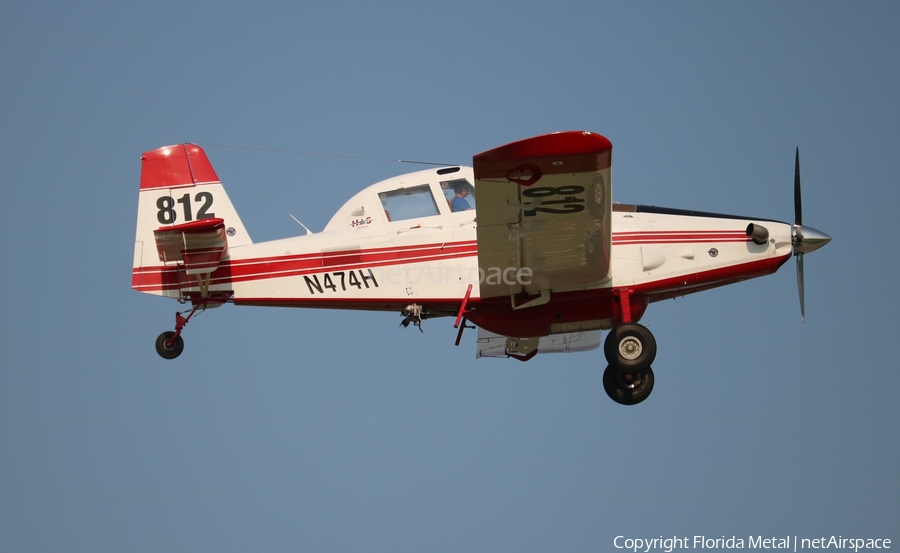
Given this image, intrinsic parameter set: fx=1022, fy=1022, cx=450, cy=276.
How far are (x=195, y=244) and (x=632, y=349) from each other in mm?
5161

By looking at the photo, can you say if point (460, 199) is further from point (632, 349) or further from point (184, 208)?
point (184, 208)

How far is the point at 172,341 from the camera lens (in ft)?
39.9

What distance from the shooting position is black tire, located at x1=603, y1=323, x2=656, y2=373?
460 inches

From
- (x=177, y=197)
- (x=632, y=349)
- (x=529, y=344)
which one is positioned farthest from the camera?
(x=529, y=344)

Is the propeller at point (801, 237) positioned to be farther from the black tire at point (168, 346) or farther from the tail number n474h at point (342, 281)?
the black tire at point (168, 346)

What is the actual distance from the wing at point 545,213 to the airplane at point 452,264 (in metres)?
0.04

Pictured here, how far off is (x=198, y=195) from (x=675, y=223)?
5782 millimetres

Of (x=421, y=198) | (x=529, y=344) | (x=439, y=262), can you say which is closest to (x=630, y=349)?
(x=529, y=344)

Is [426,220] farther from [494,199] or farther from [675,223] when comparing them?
[675,223]

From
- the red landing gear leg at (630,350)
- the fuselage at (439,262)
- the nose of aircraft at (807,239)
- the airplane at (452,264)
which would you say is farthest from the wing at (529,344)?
the nose of aircraft at (807,239)

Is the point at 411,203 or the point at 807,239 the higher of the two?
the point at 411,203

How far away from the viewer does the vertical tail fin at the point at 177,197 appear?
40.2ft

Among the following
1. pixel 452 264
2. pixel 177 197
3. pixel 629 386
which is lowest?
pixel 629 386

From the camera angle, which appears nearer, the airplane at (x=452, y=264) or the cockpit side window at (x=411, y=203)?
the airplane at (x=452, y=264)
